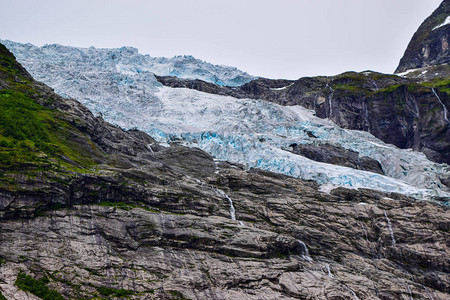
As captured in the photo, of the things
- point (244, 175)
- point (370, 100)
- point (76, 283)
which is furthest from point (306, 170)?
point (370, 100)

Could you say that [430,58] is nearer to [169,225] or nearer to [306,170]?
[306,170]

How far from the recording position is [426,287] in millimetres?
36906

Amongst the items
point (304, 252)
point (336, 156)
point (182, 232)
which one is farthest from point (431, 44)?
point (182, 232)

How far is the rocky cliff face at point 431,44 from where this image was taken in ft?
509

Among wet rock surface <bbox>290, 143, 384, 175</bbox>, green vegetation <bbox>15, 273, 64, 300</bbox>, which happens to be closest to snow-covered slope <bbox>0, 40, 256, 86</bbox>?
wet rock surface <bbox>290, 143, 384, 175</bbox>

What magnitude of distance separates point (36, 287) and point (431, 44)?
18205 cm

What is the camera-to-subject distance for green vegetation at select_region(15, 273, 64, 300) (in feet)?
78.7

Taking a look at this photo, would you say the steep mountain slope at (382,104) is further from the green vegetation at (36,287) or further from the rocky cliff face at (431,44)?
the green vegetation at (36,287)

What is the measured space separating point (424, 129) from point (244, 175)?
61.5 metres

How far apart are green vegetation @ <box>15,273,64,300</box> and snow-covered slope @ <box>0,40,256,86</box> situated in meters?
82.8

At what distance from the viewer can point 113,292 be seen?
88.7 ft

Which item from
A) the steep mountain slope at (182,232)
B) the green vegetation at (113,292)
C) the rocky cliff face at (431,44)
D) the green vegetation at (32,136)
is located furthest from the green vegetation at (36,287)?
the rocky cliff face at (431,44)

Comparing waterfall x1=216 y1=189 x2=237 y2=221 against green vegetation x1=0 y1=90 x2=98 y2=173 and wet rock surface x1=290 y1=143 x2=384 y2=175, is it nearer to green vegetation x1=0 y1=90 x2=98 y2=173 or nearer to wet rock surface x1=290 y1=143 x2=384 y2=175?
green vegetation x1=0 y1=90 x2=98 y2=173

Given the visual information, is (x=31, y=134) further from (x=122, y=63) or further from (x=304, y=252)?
(x=122, y=63)
